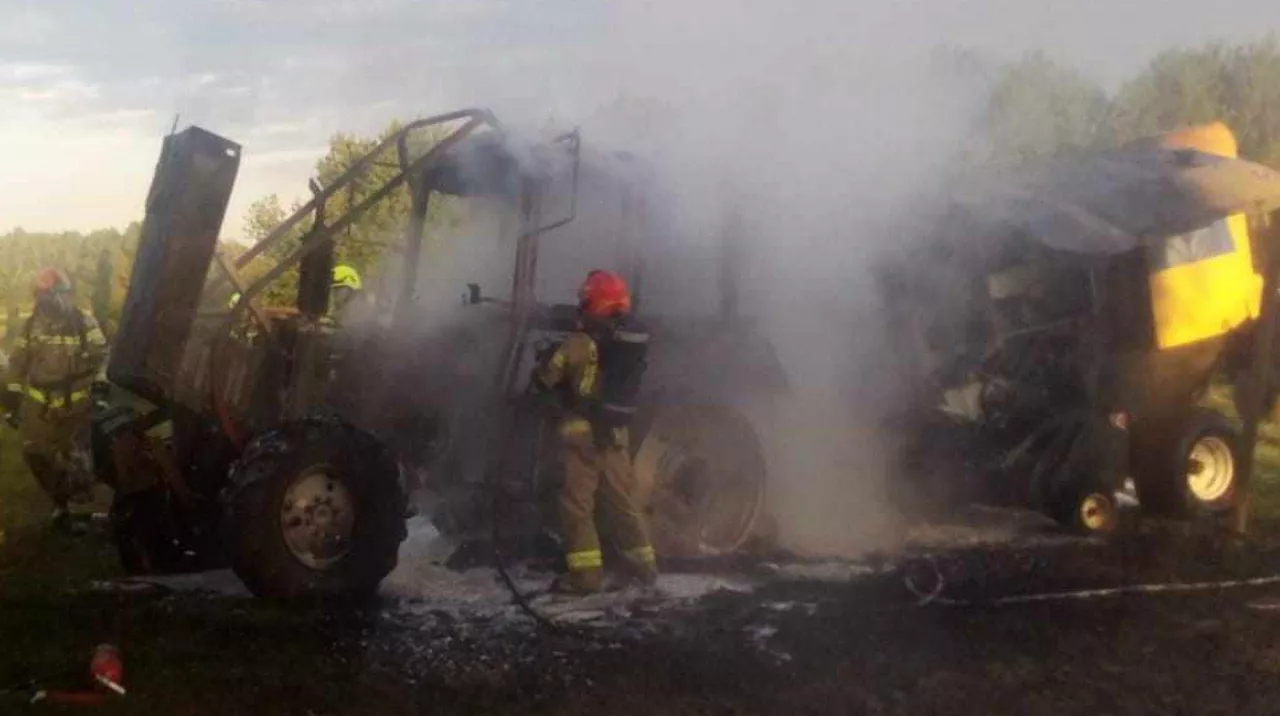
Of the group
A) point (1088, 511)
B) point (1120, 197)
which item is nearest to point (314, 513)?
point (1088, 511)

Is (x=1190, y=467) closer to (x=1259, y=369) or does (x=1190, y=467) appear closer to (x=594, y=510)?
(x=1259, y=369)

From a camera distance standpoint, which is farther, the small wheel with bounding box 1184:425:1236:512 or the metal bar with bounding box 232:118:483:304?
the small wheel with bounding box 1184:425:1236:512

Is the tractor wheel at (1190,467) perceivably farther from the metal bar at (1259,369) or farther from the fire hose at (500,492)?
the fire hose at (500,492)

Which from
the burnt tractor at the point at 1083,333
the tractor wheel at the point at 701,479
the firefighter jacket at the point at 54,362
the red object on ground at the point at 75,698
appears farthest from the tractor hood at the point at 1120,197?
the firefighter jacket at the point at 54,362

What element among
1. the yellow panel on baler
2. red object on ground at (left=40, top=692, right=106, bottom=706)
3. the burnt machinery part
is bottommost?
red object on ground at (left=40, top=692, right=106, bottom=706)

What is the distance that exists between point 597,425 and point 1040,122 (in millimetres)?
15176

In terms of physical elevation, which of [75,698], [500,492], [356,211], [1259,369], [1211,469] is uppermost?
[356,211]

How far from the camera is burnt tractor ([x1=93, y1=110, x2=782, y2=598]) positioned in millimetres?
6062

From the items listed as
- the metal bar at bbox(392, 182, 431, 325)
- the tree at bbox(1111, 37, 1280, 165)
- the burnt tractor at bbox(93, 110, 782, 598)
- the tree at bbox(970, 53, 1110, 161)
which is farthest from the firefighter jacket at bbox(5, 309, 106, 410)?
the tree at bbox(1111, 37, 1280, 165)

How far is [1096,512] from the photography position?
8.26 m

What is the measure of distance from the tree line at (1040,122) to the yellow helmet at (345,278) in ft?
0.35

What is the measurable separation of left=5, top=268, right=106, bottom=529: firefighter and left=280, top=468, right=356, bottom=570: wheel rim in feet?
10.8

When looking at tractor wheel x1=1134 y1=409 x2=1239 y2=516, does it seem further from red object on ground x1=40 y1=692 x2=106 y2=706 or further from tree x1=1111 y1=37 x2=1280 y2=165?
tree x1=1111 y1=37 x2=1280 y2=165

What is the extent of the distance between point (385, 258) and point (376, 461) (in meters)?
1.86
